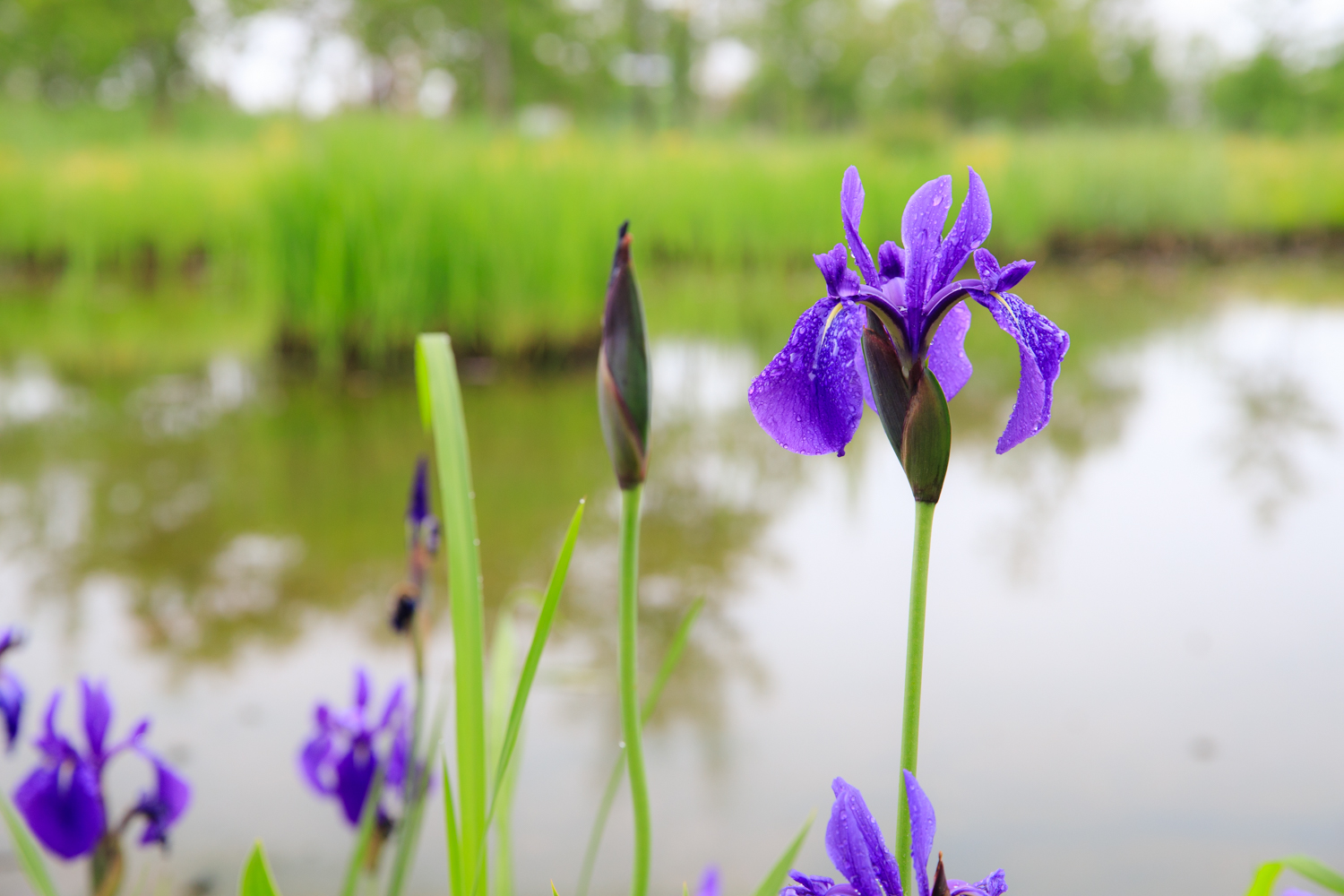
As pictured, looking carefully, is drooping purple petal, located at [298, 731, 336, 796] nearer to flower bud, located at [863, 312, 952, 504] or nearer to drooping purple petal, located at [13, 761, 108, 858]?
drooping purple petal, located at [13, 761, 108, 858]

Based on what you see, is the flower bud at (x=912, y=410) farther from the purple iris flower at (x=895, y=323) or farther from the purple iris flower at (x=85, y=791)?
the purple iris flower at (x=85, y=791)

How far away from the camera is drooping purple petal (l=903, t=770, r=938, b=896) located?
0.37m

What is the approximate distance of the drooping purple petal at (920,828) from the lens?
0.37 m

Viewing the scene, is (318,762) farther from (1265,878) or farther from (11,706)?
(1265,878)

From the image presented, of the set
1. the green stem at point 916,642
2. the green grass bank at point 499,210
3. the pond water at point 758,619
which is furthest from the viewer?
the green grass bank at point 499,210

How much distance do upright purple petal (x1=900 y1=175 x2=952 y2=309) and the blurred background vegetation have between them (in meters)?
2.99

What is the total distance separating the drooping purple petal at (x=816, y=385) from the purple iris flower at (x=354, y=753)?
0.57m

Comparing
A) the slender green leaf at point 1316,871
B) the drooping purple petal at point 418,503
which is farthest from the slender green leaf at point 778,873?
the drooping purple petal at point 418,503

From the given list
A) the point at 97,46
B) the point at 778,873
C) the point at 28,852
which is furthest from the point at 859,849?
the point at 97,46

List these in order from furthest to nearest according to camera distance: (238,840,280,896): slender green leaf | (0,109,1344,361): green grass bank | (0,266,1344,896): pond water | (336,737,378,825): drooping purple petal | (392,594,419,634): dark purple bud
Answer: (0,109,1344,361): green grass bank, (0,266,1344,896): pond water, (336,737,378,825): drooping purple petal, (392,594,419,634): dark purple bud, (238,840,280,896): slender green leaf

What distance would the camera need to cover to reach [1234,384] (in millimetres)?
3264

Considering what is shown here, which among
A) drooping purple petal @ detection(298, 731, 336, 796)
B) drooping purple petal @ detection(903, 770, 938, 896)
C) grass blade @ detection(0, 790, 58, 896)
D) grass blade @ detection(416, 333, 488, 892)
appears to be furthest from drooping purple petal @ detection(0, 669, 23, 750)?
drooping purple petal @ detection(903, 770, 938, 896)

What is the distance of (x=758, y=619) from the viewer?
153 centimetres

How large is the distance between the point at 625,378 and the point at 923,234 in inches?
6.2
